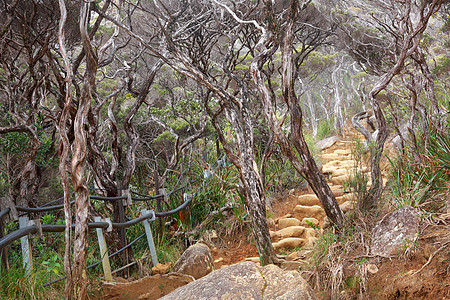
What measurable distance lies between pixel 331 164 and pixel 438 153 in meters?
6.03

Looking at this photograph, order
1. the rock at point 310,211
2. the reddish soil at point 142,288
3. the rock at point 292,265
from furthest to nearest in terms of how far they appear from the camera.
A: the rock at point 310,211 → the rock at point 292,265 → the reddish soil at point 142,288

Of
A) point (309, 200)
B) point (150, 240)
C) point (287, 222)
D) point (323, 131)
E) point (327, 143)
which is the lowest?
point (287, 222)

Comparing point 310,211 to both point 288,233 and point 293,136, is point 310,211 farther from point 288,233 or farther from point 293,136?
point 293,136

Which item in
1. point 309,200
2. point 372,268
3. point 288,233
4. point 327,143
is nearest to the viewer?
point 372,268

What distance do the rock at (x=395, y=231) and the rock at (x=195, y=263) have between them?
1745 mm

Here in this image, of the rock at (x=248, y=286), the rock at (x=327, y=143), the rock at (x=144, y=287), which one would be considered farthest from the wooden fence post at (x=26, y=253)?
the rock at (x=327, y=143)

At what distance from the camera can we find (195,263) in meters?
4.09

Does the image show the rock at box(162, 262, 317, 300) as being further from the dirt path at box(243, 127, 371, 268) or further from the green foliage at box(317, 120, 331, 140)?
the green foliage at box(317, 120, 331, 140)

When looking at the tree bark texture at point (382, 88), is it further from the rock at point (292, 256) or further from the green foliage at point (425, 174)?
the rock at point (292, 256)

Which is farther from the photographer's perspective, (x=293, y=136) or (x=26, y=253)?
(x=293, y=136)

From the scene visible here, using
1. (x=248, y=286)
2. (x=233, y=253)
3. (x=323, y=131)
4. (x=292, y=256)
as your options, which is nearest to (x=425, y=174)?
(x=292, y=256)

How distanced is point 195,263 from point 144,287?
0.77 metres

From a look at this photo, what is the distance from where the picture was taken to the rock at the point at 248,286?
228 cm

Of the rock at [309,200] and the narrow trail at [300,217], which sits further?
the rock at [309,200]
